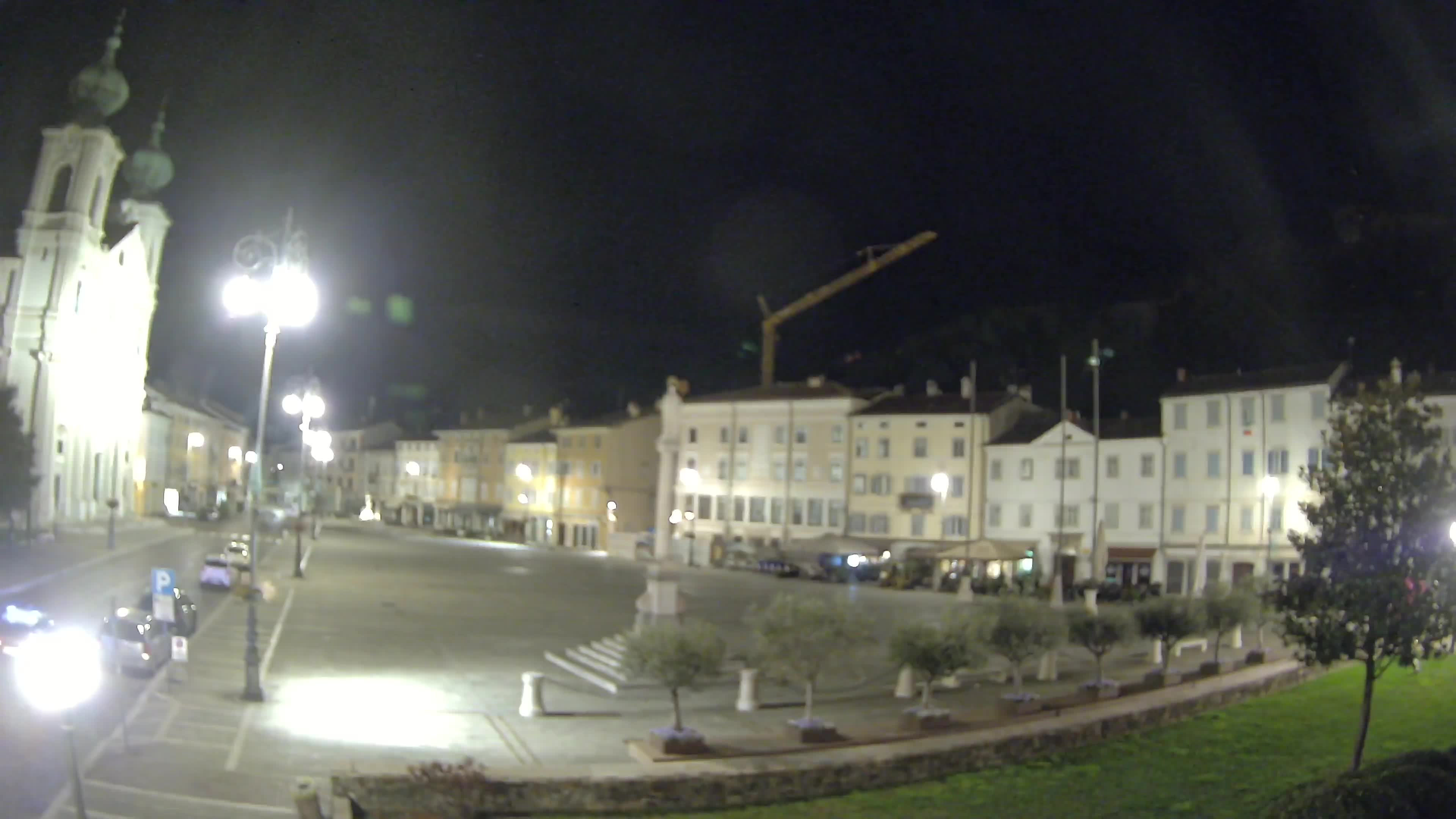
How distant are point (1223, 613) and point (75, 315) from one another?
200 feet

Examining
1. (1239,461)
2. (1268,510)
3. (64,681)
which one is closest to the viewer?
(64,681)

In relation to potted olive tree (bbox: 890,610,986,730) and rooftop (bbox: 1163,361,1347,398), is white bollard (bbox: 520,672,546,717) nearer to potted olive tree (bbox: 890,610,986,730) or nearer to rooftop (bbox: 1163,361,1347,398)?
potted olive tree (bbox: 890,610,986,730)

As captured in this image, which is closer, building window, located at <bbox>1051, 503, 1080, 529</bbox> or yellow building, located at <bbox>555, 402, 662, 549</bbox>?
building window, located at <bbox>1051, 503, 1080, 529</bbox>

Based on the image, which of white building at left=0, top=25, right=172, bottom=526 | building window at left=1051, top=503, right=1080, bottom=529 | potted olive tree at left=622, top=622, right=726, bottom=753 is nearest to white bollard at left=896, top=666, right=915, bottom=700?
potted olive tree at left=622, top=622, right=726, bottom=753

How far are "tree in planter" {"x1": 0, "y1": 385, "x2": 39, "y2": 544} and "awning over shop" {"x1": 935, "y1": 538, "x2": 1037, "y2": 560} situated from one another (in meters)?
40.1

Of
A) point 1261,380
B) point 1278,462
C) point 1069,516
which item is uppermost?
point 1261,380

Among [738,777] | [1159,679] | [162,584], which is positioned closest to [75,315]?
[162,584]

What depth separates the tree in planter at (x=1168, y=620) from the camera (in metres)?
24.0

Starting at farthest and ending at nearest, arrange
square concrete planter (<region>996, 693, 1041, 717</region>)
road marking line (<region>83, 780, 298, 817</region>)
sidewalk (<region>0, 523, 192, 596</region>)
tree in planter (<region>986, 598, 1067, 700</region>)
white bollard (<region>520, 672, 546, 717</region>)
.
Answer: sidewalk (<region>0, 523, 192, 596</region>), white bollard (<region>520, 672, 546, 717</region>), tree in planter (<region>986, 598, 1067, 700</region>), square concrete planter (<region>996, 693, 1041, 717</region>), road marking line (<region>83, 780, 298, 817</region>)

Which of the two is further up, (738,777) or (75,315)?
(75,315)

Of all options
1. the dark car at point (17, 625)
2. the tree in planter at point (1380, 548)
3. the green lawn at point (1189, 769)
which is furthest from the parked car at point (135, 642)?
the tree in planter at point (1380, 548)

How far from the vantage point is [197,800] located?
48.1ft

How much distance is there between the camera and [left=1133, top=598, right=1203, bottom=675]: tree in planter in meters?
24.0

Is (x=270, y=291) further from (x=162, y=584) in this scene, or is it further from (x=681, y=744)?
(x=681, y=744)
